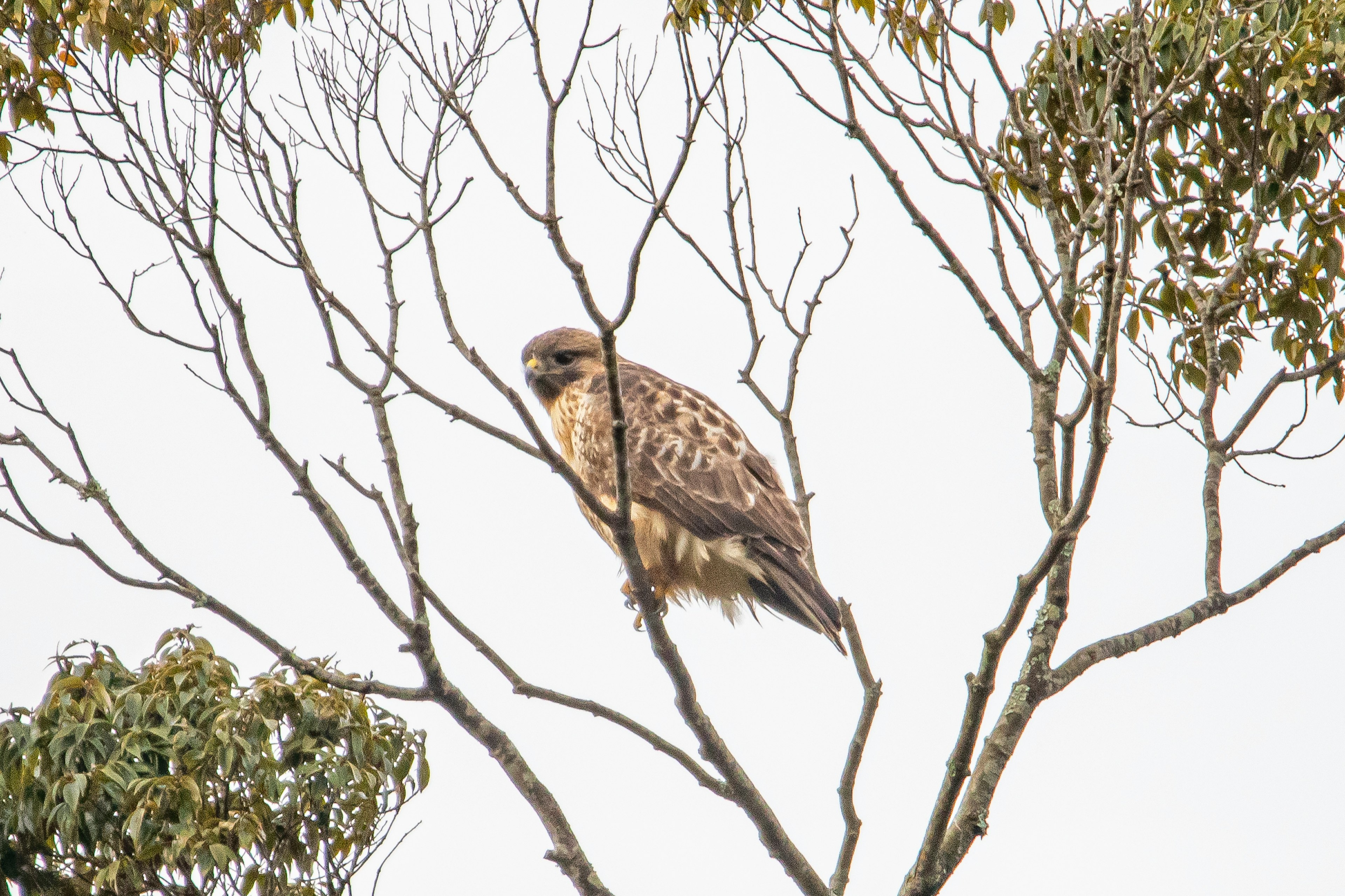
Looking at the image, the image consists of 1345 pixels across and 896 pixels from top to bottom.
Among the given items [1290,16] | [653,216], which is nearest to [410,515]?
[653,216]

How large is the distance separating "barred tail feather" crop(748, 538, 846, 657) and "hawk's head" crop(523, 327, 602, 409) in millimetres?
1298

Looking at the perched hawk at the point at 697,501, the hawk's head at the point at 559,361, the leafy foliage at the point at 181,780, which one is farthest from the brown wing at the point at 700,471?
the leafy foliage at the point at 181,780

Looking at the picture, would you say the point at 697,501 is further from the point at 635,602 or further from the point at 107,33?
the point at 107,33

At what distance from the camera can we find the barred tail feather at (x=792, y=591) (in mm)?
3973

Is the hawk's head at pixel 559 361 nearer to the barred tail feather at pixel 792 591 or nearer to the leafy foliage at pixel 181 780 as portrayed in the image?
the barred tail feather at pixel 792 591

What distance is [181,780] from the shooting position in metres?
3.10

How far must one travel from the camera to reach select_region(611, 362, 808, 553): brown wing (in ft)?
14.5

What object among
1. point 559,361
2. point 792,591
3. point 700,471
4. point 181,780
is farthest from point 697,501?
point 181,780

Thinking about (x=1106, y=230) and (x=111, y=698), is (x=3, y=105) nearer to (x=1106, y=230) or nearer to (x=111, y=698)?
(x=111, y=698)

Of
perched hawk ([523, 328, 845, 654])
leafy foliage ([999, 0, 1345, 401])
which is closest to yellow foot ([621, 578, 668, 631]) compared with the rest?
perched hawk ([523, 328, 845, 654])

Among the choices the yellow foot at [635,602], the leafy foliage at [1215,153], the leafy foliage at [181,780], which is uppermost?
the leafy foliage at [1215,153]

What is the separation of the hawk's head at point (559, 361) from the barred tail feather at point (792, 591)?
1298mm

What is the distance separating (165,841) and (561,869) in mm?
919

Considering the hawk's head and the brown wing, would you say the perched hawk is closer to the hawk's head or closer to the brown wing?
the brown wing
